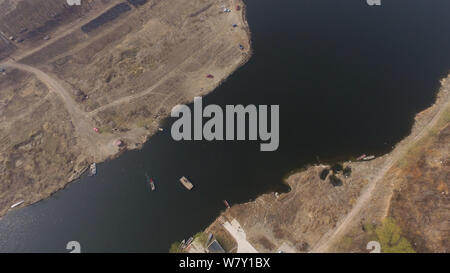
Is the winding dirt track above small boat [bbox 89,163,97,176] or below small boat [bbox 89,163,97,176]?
below

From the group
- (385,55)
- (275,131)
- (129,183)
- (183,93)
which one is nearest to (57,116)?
(129,183)

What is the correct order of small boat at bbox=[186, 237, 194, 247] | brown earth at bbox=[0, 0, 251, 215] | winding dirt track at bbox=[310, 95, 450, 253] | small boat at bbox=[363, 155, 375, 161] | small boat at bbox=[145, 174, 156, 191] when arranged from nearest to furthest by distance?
winding dirt track at bbox=[310, 95, 450, 253]
small boat at bbox=[186, 237, 194, 247]
small boat at bbox=[363, 155, 375, 161]
small boat at bbox=[145, 174, 156, 191]
brown earth at bbox=[0, 0, 251, 215]

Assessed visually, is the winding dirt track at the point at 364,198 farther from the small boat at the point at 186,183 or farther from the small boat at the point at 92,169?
the small boat at the point at 92,169

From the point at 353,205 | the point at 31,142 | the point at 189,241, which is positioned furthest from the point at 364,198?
the point at 31,142

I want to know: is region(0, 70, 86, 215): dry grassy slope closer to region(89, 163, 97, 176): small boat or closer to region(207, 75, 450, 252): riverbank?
region(89, 163, 97, 176): small boat

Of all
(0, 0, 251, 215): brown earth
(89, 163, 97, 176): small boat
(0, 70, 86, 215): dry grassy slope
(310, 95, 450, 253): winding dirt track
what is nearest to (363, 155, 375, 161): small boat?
(310, 95, 450, 253): winding dirt track

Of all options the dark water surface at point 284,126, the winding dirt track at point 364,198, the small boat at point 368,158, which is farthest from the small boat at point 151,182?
the small boat at point 368,158

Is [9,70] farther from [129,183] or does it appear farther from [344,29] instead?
[344,29]
